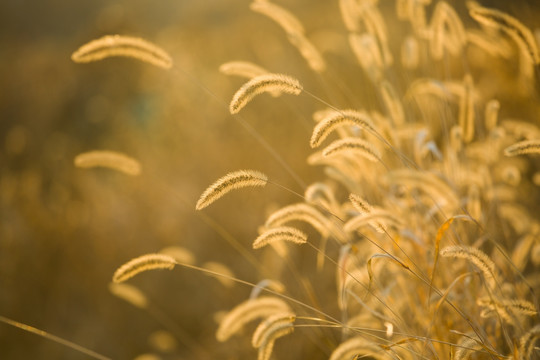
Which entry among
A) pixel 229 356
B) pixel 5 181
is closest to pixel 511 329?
pixel 229 356

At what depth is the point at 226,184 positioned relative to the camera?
4.21 ft

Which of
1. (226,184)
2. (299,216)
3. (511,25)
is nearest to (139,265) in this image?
(226,184)

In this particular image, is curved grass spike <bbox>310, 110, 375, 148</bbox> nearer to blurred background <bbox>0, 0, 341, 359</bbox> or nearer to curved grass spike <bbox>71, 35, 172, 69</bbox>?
blurred background <bbox>0, 0, 341, 359</bbox>

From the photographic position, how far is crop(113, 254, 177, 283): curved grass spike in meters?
1.37

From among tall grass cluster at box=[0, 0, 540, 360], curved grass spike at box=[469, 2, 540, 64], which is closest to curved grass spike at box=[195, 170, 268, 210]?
tall grass cluster at box=[0, 0, 540, 360]

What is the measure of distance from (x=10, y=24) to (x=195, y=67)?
4.81 m

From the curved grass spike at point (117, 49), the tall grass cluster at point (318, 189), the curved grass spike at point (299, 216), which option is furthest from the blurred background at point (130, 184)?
the curved grass spike at point (299, 216)

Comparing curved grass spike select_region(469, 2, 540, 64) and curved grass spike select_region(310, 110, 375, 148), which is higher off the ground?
curved grass spike select_region(469, 2, 540, 64)

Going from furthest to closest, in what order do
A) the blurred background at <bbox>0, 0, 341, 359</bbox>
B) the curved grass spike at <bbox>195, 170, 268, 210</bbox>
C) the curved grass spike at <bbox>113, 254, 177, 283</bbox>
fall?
the blurred background at <bbox>0, 0, 341, 359</bbox> < the curved grass spike at <bbox>113, 254, 177, 283</bbox> < the curved grass spike at <bbox>195, 170, 268, 210</bbox>

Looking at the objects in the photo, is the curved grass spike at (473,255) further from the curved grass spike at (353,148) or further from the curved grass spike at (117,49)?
the curved grass spike at (117,49)

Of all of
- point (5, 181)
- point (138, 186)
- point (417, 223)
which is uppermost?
point (5, 181)

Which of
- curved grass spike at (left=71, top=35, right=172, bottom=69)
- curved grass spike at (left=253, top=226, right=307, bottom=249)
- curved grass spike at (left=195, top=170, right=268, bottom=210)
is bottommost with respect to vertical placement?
curved grass spike at (left=253, top=226, right=307, bottom=249)

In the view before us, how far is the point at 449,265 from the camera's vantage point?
6.60 ft

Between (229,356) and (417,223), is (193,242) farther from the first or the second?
(417,223)
